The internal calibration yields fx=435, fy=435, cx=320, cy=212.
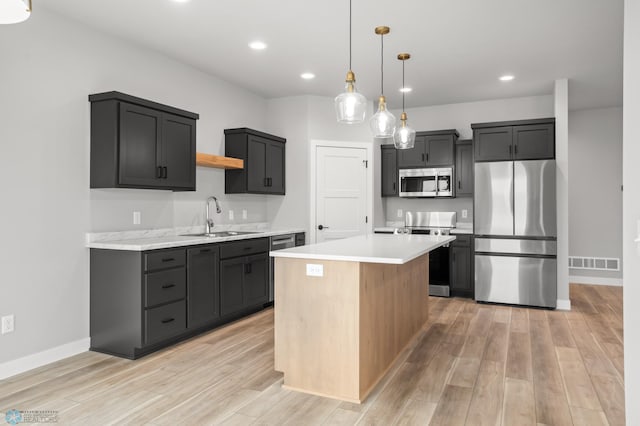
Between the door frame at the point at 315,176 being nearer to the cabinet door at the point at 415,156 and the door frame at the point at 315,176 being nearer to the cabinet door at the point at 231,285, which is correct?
the cabinet door at the point at 415,156

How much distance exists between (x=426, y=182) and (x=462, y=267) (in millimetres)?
1330

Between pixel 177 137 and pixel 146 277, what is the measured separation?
1.41m

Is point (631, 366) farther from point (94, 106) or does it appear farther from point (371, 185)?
point (371, 185)

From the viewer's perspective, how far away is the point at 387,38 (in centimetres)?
409

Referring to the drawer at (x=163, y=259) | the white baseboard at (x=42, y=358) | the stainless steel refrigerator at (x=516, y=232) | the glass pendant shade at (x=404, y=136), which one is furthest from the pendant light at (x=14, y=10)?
the stainless steel refrigerator at (x=516, y=232)

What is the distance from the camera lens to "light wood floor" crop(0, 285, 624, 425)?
2.54 metres

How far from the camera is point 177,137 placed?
4184 millimetres

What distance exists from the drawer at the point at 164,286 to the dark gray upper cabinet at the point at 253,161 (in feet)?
5.81

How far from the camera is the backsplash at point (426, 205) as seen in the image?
6516 millimetres

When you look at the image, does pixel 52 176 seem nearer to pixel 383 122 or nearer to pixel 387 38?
pixel 383 122

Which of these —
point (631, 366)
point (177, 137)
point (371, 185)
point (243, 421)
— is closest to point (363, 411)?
point (243, 421)

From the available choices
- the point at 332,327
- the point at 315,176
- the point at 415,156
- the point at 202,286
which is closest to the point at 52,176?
the point at 202,286

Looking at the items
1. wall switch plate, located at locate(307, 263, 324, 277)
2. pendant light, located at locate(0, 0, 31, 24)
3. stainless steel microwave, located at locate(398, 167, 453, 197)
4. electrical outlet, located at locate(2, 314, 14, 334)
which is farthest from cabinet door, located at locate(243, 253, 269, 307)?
pendant light, located at locate(0, 0, 31, 24)

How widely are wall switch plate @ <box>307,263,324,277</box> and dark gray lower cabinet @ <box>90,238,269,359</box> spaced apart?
1.48 m
